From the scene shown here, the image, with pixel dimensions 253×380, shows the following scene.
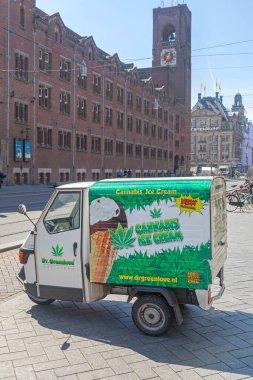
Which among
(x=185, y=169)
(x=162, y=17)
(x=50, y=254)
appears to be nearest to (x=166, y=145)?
(x=185, y=169)

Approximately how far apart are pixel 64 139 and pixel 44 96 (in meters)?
4.88

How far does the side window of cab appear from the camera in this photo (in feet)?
16.9

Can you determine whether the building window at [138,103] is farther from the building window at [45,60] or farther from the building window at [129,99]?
the building window at [45,60]

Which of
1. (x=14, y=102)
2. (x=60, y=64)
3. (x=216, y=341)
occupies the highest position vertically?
(x=60, y=64)

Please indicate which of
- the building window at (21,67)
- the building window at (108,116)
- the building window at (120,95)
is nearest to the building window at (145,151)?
the building window at (120,95)

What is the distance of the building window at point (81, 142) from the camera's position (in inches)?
1678

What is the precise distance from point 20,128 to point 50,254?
30127mm

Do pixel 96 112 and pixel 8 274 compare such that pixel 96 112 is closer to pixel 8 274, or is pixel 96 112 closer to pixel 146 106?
pixel 146 106

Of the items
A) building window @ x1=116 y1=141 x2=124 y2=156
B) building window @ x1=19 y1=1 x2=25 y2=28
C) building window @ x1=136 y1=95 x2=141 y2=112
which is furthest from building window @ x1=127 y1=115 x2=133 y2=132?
building window @ x1=19 y1=1 x2=25 y2=28

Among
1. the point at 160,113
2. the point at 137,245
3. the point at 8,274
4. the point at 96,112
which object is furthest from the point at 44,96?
the point at 137,245

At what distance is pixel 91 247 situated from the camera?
4984 millimetres

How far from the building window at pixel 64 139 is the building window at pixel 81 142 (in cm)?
157

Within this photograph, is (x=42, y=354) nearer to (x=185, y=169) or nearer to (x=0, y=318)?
(x=0, y=318)

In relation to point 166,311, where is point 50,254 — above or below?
above
